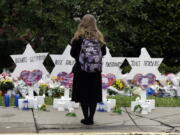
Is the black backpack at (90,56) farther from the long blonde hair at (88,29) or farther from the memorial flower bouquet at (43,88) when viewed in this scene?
the memorial flower bouquet at (43,88)

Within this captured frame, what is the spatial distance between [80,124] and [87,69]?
0.84 m

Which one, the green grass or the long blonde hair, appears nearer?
the long blonde hair

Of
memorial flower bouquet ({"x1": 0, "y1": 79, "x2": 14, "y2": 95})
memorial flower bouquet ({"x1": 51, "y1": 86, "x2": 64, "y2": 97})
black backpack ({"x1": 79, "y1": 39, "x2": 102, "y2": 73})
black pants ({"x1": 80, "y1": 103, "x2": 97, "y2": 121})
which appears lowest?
black pants ({"x1": 80, "y1": 103, "x2": 97, "y2": 121})

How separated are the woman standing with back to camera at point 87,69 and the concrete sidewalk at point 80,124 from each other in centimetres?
31

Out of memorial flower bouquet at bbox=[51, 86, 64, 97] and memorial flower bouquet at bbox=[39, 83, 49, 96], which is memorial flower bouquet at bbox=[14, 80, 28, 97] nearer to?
memorial flower bouquet at bbox=[39, 83, 49, 96]

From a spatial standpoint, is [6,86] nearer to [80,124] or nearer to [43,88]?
[43,88]

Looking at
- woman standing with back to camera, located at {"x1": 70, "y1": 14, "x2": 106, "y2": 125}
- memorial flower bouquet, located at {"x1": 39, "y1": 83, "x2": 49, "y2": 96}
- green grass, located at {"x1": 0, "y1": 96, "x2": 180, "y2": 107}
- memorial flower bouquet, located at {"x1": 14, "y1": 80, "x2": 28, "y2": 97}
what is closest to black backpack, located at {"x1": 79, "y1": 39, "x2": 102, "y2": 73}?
woman standing with back to camera, located at {"x1": 70, "y1": 14, "x2": 106, "y2": 125}

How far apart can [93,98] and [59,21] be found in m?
5.05

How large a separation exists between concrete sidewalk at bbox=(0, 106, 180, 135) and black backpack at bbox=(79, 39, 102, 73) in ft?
2.81

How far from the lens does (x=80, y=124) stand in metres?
7.84

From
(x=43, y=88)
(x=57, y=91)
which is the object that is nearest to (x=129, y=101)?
(x=57, y=91)

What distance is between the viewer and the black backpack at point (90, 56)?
25.0ft

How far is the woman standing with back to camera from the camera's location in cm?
767

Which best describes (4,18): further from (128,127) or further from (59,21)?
(128,127)
